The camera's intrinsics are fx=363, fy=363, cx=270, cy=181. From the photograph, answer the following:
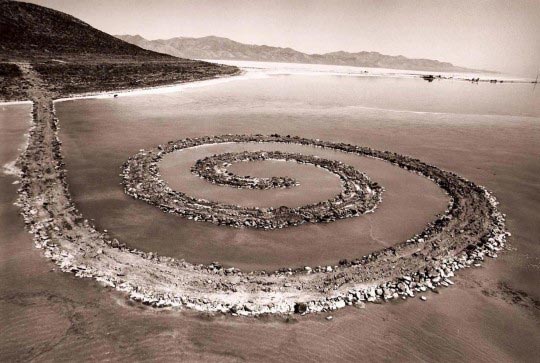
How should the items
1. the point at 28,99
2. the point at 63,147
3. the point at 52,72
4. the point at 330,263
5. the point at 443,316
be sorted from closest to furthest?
1. the point at 443,316
2. the point at 330,263
3. the point at 63,147
4. the point at 28,99
5. the point at 52,72

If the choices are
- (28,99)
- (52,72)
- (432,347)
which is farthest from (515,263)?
(52,72)

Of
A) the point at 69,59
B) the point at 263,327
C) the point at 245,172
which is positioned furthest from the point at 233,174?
the point at 69,59

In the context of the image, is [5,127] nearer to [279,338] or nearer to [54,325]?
[54,325]

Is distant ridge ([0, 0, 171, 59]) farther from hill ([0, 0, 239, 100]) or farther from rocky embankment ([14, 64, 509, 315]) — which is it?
rocky embankment ([14, 64, 509, 315])

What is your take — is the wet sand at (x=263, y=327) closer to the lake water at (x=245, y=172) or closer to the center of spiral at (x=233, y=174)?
the lake water at (x=245, y=172)

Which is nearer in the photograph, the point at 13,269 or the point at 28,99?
the point at 13,269
